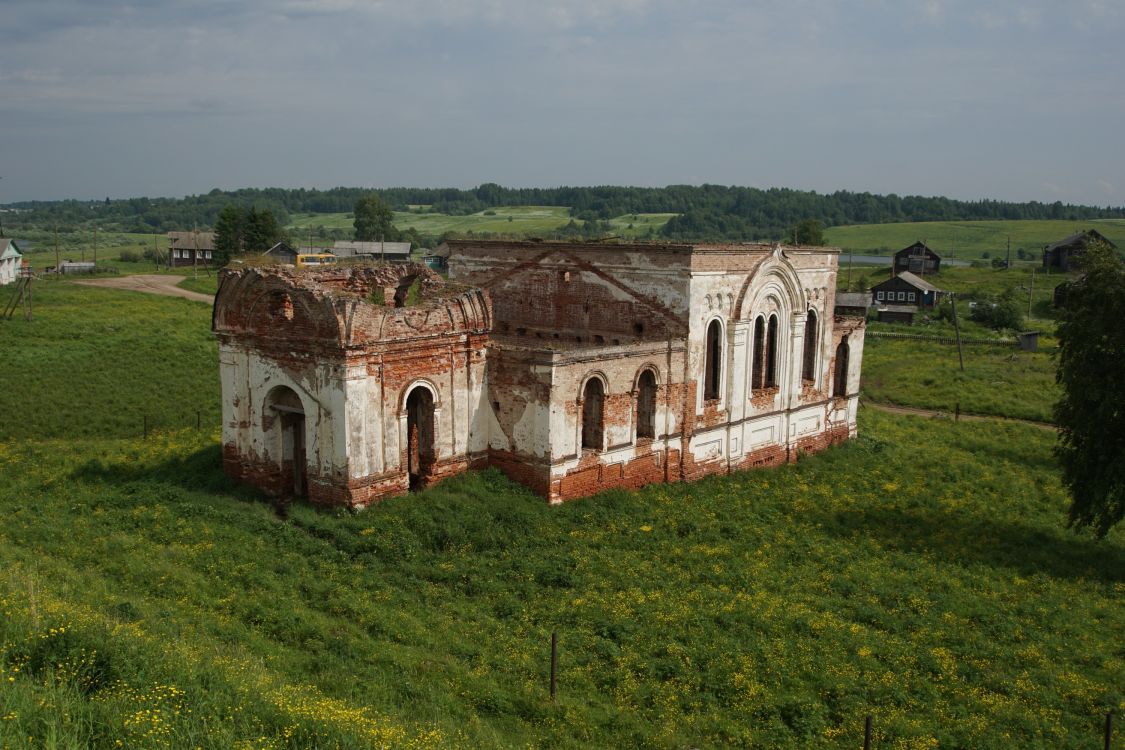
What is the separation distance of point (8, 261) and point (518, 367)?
52569mm

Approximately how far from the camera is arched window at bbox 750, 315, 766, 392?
80.3 ft

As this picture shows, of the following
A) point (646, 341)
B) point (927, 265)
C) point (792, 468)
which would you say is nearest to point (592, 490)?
point (646, 341)

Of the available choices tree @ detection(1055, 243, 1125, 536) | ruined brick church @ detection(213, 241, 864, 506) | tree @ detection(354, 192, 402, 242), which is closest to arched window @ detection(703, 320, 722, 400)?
ruined brick church @ detection(213, 241, 864, 506)

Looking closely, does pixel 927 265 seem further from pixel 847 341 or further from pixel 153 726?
pixel 153 726

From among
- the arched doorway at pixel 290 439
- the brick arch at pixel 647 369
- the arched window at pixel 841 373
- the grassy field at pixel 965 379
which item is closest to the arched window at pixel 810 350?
the arched window at pixel 841 373

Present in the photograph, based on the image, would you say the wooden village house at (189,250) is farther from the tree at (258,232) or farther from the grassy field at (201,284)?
the grassy field at (201,284)

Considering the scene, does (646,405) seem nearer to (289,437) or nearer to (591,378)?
(591,378)

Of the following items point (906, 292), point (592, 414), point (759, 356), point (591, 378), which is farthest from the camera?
point (906, 292)

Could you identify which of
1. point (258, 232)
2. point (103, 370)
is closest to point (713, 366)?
point (103, 370)

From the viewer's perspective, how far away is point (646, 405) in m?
21.9

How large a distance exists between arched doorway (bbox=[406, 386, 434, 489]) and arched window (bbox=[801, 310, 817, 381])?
40.9 feet

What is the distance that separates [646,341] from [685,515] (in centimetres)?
438

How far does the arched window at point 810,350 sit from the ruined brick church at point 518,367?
1.04 m

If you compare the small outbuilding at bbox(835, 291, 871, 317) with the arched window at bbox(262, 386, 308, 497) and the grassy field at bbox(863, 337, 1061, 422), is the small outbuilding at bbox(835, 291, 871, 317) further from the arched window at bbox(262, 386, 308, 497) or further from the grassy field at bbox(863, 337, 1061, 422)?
the arched window at bbox(262, 386, 308, 497)
